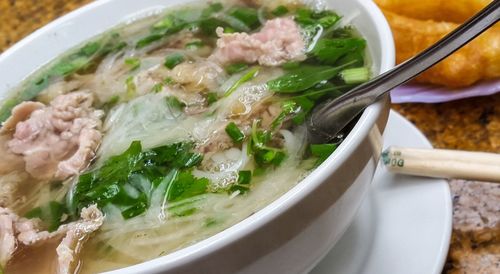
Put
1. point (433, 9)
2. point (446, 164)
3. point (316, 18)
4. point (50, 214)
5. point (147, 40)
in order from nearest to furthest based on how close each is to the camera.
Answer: point (50, 214)
point (446, 164)
point (316, 18)
point (147, 40)
point (433, 9)

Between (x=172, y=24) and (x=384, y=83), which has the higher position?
(x=384, y=83)

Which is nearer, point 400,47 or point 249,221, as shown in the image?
point 249,221

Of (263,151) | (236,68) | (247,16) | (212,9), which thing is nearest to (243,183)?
(263,151)

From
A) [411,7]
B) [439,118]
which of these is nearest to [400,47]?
[411,7]

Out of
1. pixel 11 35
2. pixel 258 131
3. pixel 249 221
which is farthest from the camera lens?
pixel 11 35

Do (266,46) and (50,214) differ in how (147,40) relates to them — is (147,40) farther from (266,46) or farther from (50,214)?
(50,214)

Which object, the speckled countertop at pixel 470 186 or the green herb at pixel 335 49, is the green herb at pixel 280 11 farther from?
the speckled countertop at pixel 470 186

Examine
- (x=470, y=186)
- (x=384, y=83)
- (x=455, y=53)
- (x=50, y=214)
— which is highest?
(x=384, y=83)

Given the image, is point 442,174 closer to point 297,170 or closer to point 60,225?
point 297,170
